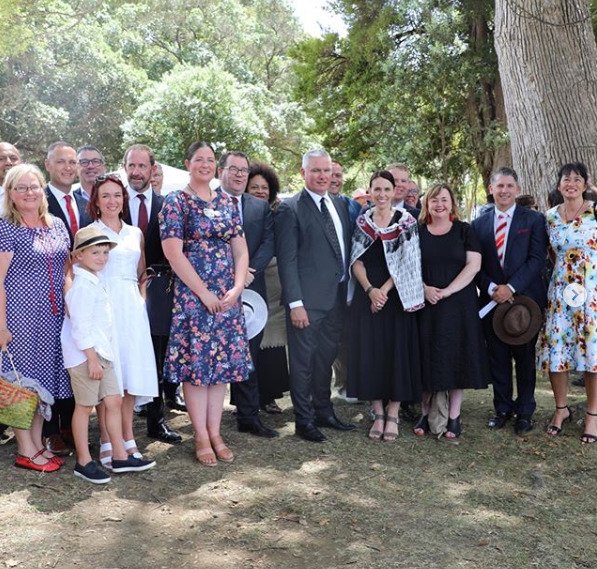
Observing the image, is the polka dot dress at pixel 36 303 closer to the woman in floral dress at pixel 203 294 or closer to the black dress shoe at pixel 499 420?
the woman in floral dress at pixel 203 294

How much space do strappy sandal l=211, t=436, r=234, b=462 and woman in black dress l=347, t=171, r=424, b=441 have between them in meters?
1.07

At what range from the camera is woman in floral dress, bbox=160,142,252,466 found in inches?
187

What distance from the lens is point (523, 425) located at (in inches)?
223

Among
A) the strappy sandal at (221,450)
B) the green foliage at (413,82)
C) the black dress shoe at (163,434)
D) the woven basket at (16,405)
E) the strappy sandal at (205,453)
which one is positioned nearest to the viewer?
the woven basket at (16,405)

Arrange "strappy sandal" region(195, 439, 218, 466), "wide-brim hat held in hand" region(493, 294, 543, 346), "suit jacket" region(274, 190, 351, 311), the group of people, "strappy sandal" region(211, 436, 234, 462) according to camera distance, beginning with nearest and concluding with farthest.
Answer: the group of people < "strappy sandal" region(195, 439, 218, 466) < "strappy sandal" region(211, 436, 234, 462) < "suit jacket" region(274, 190, 351, 311) < "wide-brim hat held in hand" region(493, 294, 543, 346)

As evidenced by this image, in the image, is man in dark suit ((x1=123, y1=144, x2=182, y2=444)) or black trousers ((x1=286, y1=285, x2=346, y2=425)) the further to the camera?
black trousers ((x1=286, y1=285, x2=346, y2=425))

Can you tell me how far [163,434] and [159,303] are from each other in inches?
38.1

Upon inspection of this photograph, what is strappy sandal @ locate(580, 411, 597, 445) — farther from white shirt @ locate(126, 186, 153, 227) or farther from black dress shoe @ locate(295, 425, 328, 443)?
white shirt @ locate(126, 186, 153, 227)

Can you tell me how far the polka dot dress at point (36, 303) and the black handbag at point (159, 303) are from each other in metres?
0.75

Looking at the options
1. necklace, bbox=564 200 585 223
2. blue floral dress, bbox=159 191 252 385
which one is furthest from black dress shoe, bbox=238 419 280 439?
necklace, bbox=564 200 585 223

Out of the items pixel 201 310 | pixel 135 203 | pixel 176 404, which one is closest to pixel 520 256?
pixel 201 310

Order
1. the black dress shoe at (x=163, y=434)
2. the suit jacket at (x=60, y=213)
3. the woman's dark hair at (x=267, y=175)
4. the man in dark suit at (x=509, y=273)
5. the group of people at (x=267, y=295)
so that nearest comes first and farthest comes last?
the group of people at (x=267, y=295), the suit jacket at (x=60, y=213), the black dress shoe at (x=163, y=434), the man in dark suit at (x=509, y=273), the woman's dark hair at (x=267, y=175)

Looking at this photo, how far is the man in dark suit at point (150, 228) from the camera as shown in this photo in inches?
206

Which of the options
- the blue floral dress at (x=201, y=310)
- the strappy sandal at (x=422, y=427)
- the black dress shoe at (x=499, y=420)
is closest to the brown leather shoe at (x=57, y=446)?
the blue floral dress at (x=201, y=310)
